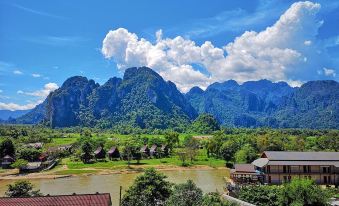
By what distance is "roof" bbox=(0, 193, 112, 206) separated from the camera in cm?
2692

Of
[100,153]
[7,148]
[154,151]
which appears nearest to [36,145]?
[7,148]

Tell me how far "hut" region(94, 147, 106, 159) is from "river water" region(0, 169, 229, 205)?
72.8ft

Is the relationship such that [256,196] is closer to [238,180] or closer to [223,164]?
[238,180]

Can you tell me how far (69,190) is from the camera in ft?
190

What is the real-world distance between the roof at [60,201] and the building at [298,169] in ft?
113

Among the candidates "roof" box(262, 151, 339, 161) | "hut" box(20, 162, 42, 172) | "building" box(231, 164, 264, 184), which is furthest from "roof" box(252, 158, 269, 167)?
"hut" box(20, 162, 42, 172)

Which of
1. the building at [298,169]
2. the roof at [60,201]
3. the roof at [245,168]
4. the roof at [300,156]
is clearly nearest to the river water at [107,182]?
the roof at [245,168]

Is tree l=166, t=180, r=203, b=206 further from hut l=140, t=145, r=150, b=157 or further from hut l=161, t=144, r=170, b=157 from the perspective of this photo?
hut l=161, t=144, r=170, b=157

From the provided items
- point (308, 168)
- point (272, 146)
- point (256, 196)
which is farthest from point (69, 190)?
point (272, 146)

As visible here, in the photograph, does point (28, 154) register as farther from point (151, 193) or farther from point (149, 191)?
point (149, 191)

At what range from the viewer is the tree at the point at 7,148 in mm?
91562

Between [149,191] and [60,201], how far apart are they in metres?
7.67

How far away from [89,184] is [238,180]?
78.8 ft

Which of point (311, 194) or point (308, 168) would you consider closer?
point (311, 194)
